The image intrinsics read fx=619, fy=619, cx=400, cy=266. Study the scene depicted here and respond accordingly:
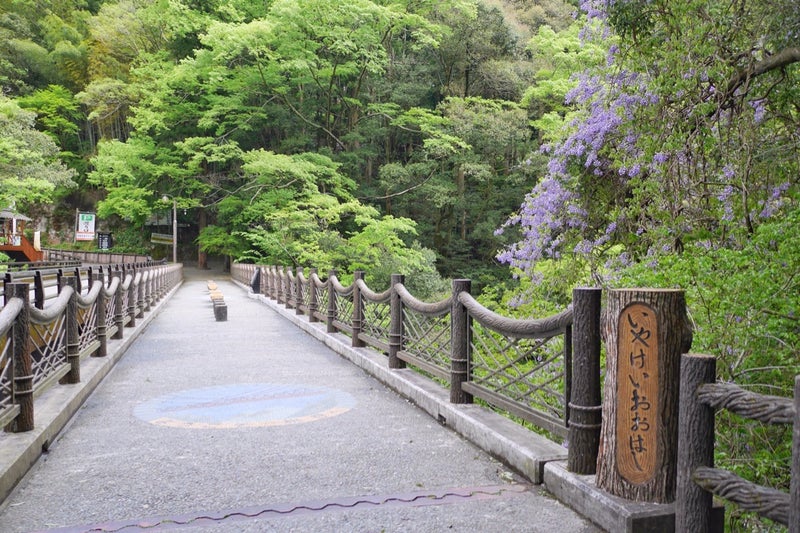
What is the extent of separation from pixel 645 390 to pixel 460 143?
101 feet

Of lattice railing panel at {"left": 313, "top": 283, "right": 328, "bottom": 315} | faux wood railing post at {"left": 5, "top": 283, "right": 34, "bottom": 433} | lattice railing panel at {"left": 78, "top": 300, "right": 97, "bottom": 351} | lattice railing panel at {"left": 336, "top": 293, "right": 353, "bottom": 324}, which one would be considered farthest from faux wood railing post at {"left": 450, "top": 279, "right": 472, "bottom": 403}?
lattice railing panel at {"left": 313, "top": 283, "right": 328, "bottom": 315}

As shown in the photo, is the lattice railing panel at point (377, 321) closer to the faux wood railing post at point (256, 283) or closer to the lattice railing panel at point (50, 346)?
the lattice railing panel at point (50, 346)

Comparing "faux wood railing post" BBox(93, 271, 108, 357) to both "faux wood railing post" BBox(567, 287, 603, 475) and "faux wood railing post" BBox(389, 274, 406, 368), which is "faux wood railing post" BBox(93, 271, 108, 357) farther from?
"faux wood railing post" BBox(567, 287, 603, 475)

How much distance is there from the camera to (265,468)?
186 inches

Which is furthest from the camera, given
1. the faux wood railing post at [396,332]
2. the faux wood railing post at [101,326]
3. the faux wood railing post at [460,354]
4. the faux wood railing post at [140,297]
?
the faux wood railing post at [140,297]

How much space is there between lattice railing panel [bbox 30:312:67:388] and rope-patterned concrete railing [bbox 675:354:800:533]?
218 inches

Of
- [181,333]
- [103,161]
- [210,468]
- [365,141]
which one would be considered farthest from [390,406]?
[103,161]

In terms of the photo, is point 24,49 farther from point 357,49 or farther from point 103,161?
point 357,49

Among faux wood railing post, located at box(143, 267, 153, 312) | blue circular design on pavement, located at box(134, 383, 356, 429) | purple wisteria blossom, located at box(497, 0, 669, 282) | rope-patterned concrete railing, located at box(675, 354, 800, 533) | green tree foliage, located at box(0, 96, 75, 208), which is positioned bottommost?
blue circular design on pavement, located at box(134, 383, 356, 429)

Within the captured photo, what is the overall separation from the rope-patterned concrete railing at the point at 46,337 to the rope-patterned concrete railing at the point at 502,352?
3.71 m

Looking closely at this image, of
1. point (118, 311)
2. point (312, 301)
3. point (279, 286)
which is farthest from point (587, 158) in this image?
point (279, 286)

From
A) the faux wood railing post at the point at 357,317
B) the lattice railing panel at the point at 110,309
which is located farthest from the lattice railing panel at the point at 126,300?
the faux wood railing post at the point at 357,317

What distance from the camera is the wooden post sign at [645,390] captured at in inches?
127

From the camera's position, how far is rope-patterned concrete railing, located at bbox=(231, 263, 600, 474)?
394 cm
